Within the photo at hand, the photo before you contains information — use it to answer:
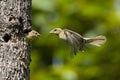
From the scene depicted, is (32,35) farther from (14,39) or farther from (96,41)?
(96,41)

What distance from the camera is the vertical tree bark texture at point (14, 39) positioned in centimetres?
338

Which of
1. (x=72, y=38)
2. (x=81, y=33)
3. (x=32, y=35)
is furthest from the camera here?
(x=81, y=33)

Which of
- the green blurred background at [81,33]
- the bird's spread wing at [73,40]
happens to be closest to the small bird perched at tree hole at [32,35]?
the bird's spread wing at [73,40]

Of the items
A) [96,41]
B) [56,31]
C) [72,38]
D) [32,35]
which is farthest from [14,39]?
[96,41]

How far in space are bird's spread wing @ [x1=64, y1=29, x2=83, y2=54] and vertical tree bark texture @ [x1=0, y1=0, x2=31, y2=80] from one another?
0.25 metres

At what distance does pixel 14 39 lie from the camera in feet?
11.5

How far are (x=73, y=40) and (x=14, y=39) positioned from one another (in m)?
0.35

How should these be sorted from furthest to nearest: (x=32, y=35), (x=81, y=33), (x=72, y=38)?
(x=81, y=33)
(x=32, y=35)
(x=72, y=38)

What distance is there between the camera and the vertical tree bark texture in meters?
3.38

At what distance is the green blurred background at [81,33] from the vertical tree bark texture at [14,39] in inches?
128

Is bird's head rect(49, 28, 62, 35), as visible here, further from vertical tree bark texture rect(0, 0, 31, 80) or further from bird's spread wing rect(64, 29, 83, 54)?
vertical tree bark texture rect(0, 0, 31, 80)

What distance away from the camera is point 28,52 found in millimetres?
3535

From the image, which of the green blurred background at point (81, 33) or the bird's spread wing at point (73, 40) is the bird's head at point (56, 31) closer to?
the bird's spread wing at point (73, 40)

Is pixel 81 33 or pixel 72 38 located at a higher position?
pixel 72 38
